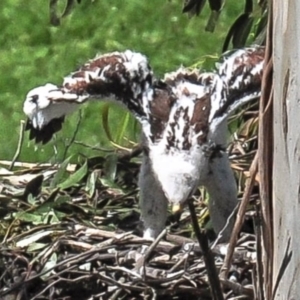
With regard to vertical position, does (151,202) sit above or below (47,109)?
below

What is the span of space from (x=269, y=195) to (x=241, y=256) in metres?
1.03

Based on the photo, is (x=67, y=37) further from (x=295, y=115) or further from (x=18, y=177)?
(x=295, y=115)

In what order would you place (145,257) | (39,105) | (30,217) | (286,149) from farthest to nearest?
(30,217) < (39,105) < (145,257) < (286,149)

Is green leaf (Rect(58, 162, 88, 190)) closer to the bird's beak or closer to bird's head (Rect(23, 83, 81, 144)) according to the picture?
bird's head (Rect(23, 83, 81, 144))

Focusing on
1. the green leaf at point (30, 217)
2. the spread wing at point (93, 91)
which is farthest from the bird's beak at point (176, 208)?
the green leaf at point (30, 217)

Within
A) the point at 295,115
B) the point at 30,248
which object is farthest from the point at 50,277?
the point at 295,115

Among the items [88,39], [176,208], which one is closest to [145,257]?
[176,208]

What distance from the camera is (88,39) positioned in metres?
6.22

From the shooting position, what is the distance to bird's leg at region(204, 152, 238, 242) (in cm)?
307

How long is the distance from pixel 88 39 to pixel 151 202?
10.5 ft

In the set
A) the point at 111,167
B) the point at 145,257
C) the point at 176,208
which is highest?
the point at 111,167

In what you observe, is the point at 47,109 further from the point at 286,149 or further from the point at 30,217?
the point at 286,149

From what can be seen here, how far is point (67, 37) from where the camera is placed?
623cm

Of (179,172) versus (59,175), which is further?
(59,175)
